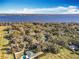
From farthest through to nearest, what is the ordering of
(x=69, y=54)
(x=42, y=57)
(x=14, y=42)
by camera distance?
(x=14, y=42), (x=69, y=54), (x=42, y=57)

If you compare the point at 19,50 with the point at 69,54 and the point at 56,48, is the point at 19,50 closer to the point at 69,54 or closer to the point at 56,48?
the point at 56,48

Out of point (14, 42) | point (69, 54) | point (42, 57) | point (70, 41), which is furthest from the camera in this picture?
point (70, 41)

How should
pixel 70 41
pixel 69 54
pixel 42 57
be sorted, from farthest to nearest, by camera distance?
pixel 70 41, pixel 69 54, pixel 42 57

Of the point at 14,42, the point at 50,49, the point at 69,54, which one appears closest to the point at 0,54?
the point at 14,42

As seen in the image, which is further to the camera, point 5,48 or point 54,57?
point 5,48

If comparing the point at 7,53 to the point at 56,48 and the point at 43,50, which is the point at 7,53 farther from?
the point at 56,48

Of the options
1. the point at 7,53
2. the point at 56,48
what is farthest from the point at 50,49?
the point at 7,53

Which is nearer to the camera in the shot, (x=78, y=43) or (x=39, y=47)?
(x=39, y=47)

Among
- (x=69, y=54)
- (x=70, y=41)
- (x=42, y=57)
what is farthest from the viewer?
(x=70, y=41)
